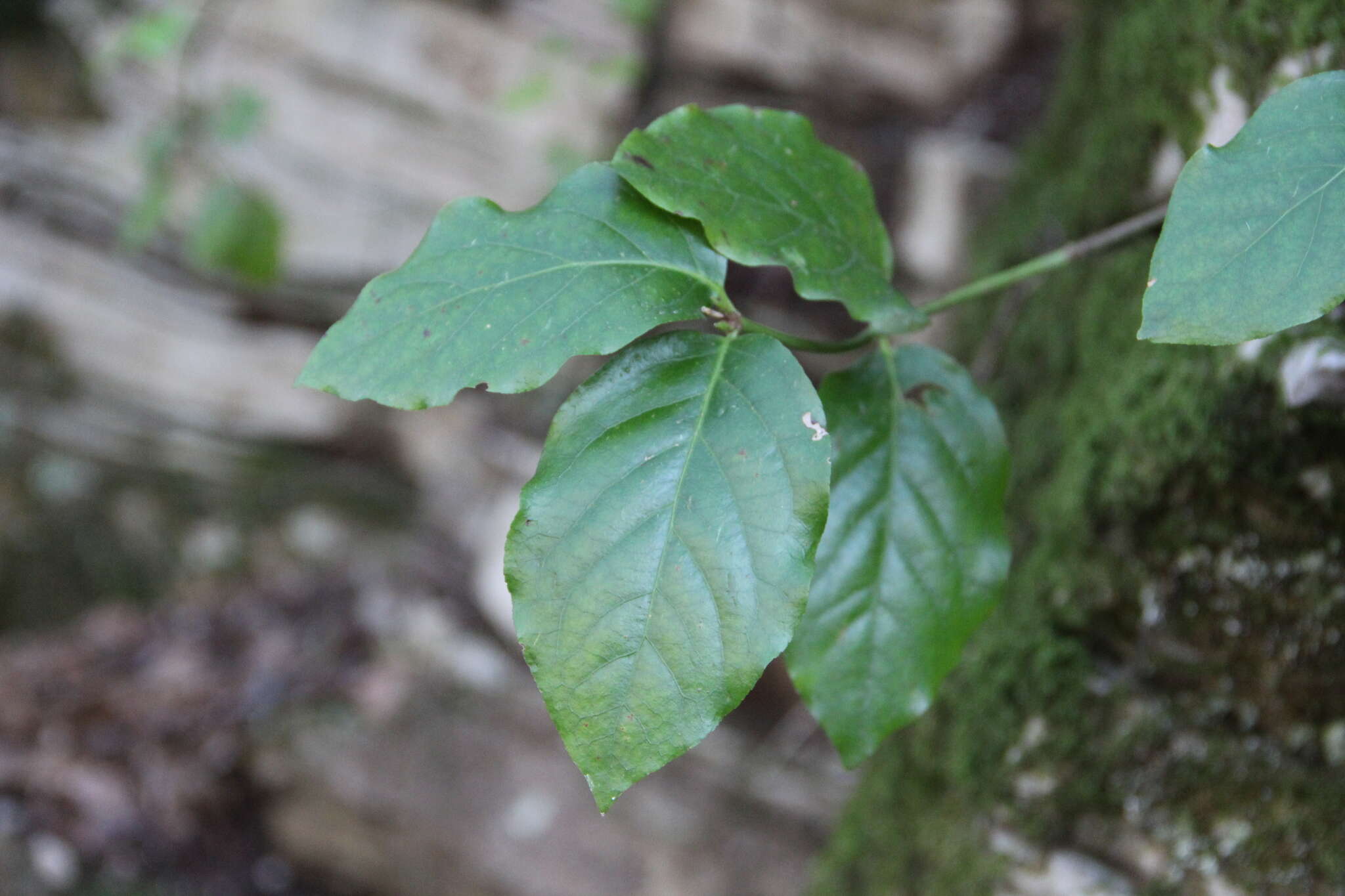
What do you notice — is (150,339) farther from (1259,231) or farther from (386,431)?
(1259,231)

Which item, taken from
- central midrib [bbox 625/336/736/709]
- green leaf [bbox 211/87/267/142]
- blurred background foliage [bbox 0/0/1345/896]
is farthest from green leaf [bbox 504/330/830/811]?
green leaf [bbox 211/87/267/142]

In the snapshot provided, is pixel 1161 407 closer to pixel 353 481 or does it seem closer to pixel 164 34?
pixel 164 34

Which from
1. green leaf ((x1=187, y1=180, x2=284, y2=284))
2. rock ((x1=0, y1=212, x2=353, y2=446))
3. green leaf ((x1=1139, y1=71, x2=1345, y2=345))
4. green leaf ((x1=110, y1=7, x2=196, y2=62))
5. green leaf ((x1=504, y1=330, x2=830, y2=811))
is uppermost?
green leaf ((x1=1139, y1=71, x2=1345, y2=345))

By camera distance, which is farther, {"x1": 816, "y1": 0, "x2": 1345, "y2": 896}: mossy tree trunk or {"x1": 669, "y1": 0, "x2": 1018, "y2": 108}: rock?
{"x1": 669, "y1": 0, "x2": 1018, "y2": 108}: rock

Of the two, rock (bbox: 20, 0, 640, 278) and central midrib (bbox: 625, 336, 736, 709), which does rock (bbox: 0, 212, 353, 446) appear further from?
central midrib (bbox: 625, 336, 736, 709)

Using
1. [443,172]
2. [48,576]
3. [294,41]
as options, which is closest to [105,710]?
[48,576]
